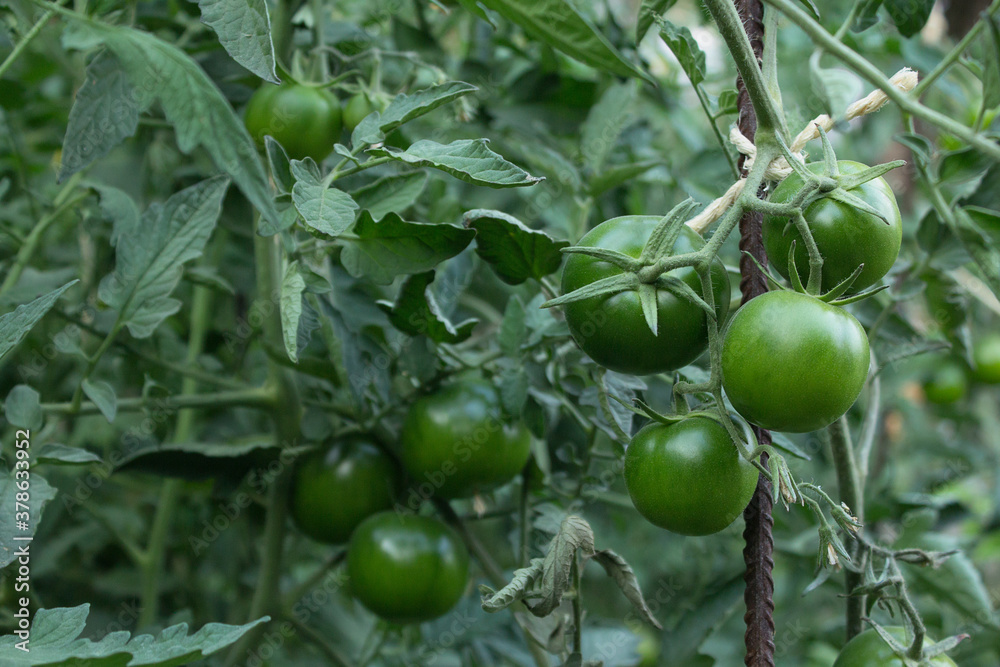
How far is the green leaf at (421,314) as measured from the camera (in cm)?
76

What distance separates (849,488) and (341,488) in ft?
1.87

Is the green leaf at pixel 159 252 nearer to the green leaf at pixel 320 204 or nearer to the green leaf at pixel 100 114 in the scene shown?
the green leaf at pixel 100 114

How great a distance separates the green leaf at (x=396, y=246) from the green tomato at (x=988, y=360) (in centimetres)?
160

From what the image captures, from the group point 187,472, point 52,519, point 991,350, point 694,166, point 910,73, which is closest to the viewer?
point 910,73

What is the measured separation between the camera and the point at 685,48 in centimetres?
65

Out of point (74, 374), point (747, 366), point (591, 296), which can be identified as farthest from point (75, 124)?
point (74, 374)

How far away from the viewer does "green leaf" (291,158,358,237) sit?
23.2 inches

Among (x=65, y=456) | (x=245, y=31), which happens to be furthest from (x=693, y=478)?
(x=65, y=456)

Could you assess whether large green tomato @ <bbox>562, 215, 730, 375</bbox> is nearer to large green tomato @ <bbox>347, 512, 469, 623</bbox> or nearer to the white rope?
the white rope

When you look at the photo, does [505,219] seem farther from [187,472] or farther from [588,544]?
[187,472]

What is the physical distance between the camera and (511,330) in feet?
2.72

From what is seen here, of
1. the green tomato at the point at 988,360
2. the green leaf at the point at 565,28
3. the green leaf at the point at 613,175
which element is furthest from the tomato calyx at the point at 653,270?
the green tomato at the point at 988,360

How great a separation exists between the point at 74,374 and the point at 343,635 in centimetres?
64

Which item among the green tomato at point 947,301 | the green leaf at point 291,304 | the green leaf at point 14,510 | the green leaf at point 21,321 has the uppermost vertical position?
the green leaf at point 291,304
